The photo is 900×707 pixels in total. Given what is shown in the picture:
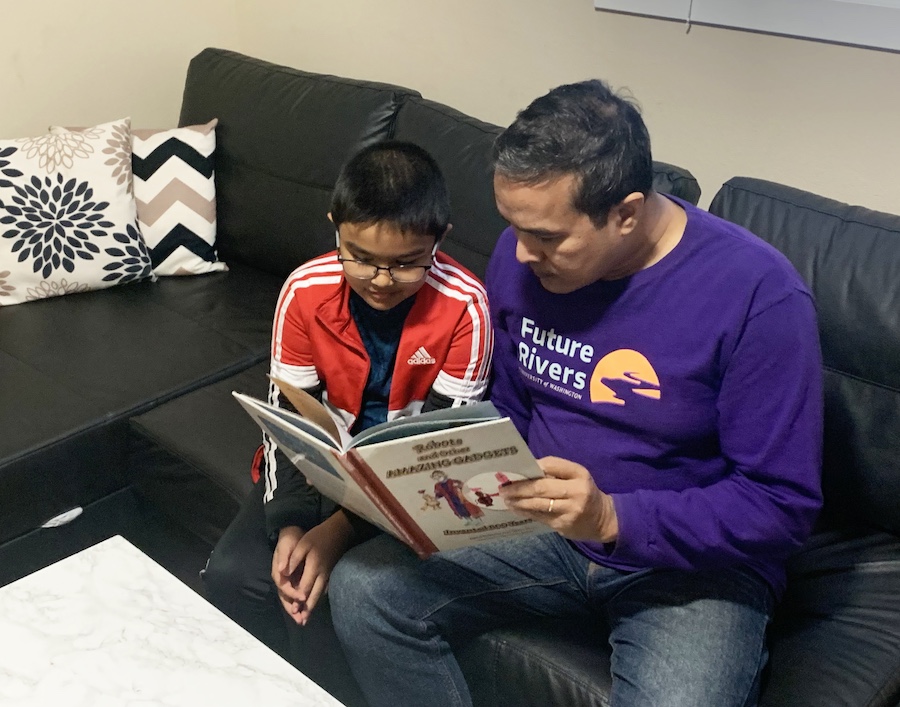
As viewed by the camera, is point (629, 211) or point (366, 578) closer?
point (629, 211)

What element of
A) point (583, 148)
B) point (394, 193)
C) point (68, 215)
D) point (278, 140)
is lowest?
point (68, 215)

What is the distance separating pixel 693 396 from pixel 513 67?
49.8 inches

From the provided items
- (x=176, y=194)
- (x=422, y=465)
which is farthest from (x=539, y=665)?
(x=176, y=194)

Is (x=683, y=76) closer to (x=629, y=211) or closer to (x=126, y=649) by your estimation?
(x=629, y=211)

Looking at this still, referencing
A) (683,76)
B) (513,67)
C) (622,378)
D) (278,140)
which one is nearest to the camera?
(622,378)

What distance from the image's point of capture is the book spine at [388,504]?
1.13 metres

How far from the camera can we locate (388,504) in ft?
4.01

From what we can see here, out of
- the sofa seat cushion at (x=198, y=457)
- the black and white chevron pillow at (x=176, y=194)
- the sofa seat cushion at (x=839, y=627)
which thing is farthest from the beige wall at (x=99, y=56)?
the sofa seat cushion at (x=839, y=627)

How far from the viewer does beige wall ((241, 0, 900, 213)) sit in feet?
5.82

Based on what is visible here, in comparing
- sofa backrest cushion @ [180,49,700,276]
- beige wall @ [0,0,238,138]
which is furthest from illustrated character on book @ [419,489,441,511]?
beige wall @ [0,0,238,138]

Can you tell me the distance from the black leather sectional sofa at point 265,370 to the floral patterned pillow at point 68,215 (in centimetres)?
6

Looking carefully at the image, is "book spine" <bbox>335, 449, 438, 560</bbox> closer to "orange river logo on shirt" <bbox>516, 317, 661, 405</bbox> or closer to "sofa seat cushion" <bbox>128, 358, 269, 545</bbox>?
"orange river logo on shirt" <bbox>516, 317, 661, 405</bbox>

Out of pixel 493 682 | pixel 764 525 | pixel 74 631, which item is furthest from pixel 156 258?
pixel 764 525

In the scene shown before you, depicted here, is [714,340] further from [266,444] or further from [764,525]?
[266,444]
